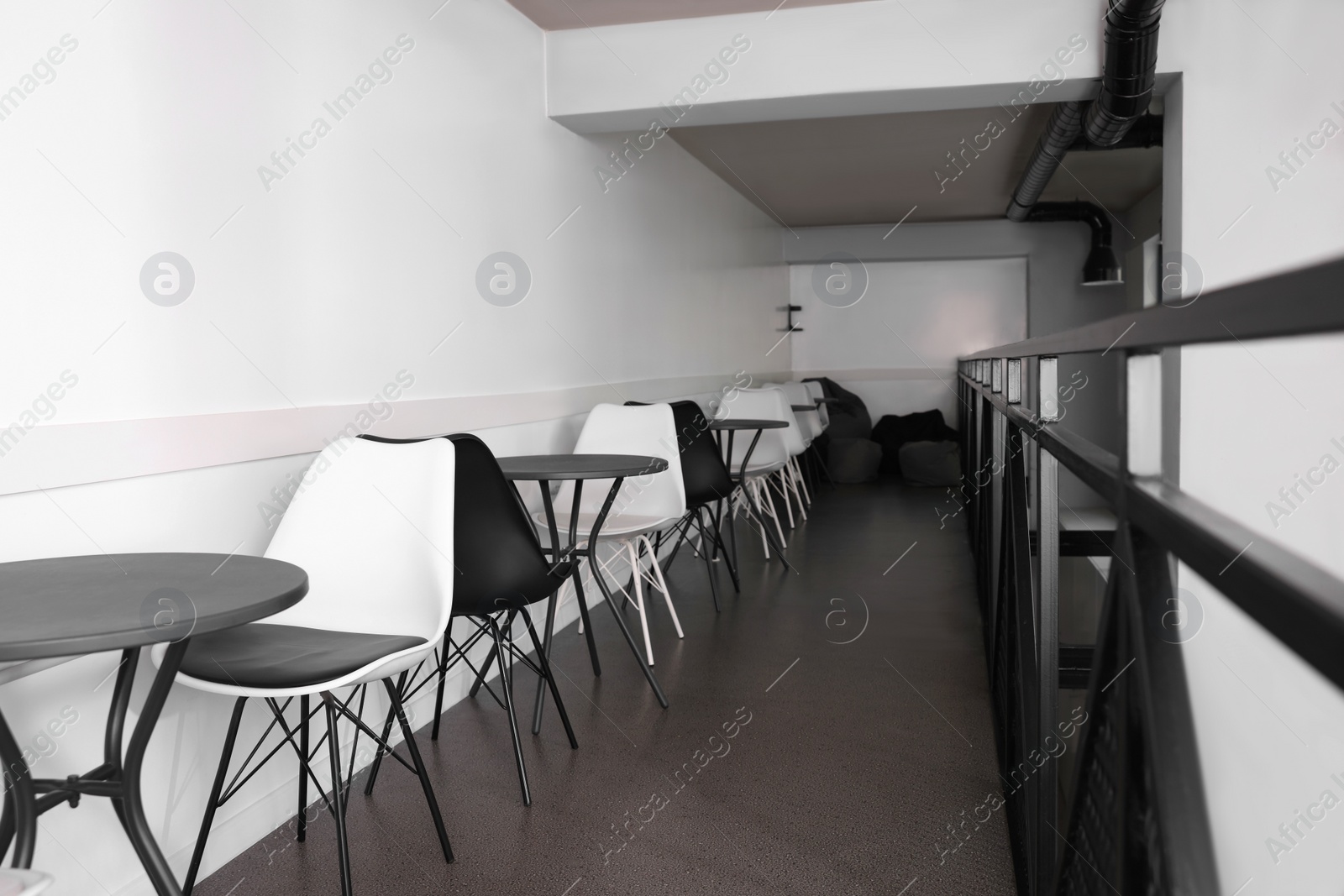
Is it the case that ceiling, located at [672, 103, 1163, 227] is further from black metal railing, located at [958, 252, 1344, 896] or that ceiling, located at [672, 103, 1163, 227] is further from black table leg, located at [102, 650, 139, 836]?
black table leg, located at [102, 650, 139, 836]

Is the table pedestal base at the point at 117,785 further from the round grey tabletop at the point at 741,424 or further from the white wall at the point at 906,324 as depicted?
the white wall at the point at 906,324

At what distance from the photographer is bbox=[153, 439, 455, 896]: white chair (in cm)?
192

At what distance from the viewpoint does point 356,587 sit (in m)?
2.25

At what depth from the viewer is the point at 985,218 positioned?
1019 cm

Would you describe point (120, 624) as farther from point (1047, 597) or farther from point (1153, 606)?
point (1047, 597)

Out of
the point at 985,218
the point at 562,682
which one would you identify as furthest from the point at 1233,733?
the point at 985,218

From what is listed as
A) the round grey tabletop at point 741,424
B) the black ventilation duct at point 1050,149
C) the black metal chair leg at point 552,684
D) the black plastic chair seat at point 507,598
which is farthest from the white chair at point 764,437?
the black plastic chair seat at point 507,598

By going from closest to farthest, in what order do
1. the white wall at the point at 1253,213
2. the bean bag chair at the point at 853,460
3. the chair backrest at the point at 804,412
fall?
the white wall at the point at 1253,213 → the chair backrest at the point at 804,412 → the bean bag chair at the point at 853,460

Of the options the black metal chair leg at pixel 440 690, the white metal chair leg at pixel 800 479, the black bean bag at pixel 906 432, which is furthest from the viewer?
the black bean bag at pixel 906 432

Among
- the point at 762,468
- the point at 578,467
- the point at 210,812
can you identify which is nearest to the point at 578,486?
the point at 578,467

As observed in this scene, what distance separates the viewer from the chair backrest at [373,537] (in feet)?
7.11

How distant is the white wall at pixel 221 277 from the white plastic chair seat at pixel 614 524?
379 millimetres

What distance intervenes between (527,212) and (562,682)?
1.98m

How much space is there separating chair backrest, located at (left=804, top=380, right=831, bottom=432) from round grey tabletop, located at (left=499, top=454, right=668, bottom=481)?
5.52 m
